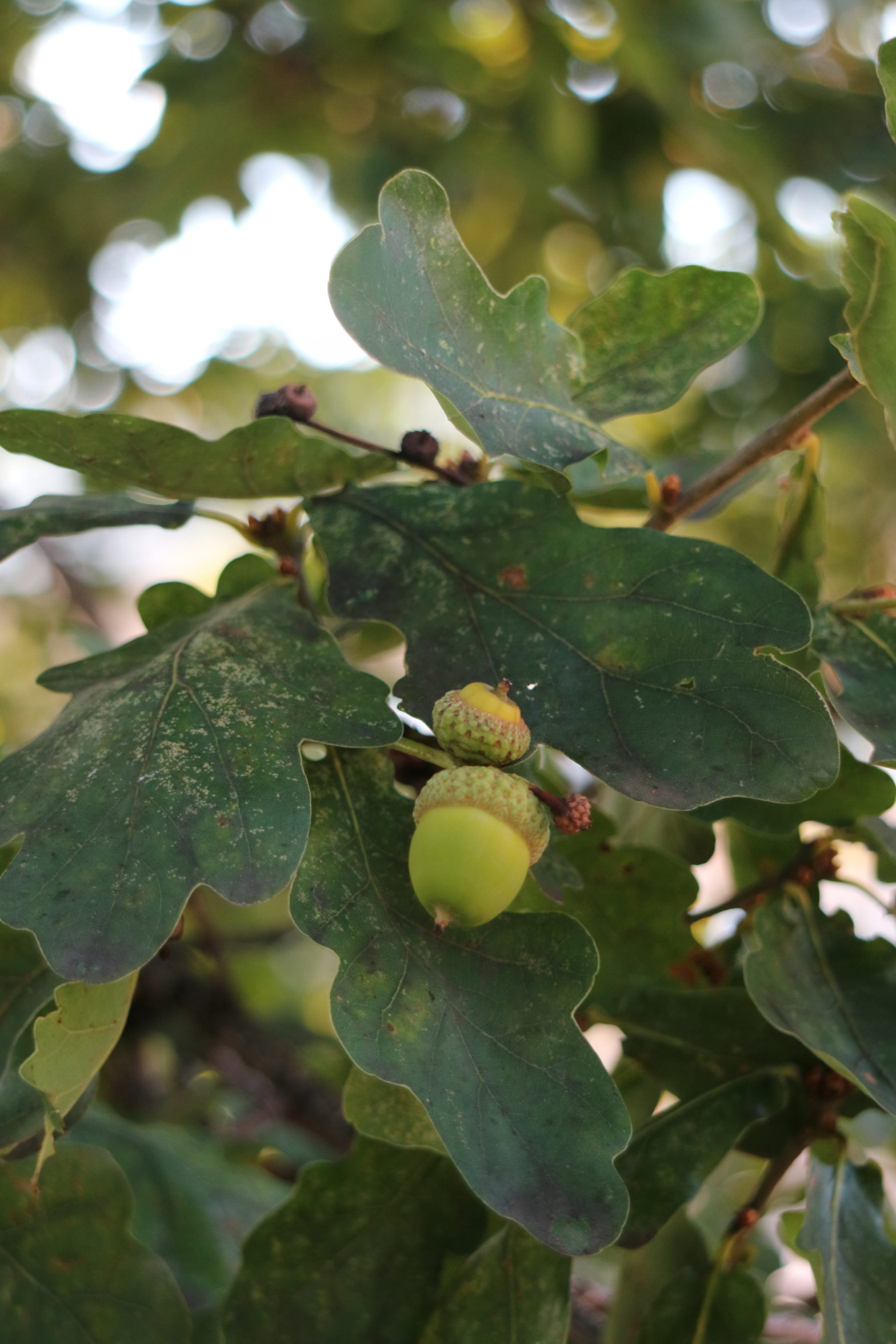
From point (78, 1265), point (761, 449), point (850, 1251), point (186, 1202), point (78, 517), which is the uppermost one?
point (761, 449)

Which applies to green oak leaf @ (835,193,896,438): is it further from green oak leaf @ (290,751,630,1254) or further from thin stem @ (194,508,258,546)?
thin stem @ (194,508,258,546)

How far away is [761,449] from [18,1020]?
72 cm

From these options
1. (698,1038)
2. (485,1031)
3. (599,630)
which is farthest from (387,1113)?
(599,630)

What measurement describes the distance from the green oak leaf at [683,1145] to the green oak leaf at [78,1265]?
37cm

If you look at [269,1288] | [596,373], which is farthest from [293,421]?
[269,1288]

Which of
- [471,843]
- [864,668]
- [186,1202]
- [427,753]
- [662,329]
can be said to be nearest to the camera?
[471,843]

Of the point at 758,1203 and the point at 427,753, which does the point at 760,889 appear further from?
the point at 427,753

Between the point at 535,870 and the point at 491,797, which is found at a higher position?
the point at 491,797

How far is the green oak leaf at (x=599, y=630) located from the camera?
0.67 m

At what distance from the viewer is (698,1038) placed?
861mm

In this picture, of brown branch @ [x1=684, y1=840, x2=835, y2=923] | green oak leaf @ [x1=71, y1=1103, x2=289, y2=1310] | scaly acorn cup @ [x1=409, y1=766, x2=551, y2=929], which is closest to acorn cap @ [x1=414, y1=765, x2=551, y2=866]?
scaly acorn cup @ [x1=409, y1=766, x2=551, y2=929]

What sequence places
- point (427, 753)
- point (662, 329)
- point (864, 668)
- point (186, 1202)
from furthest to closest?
point (186, 1202) < point (662, 329) < point (864, 668) < point (427, 753)

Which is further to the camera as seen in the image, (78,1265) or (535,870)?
(78,1265)

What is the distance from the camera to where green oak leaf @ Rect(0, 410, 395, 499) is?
0.80 meters
